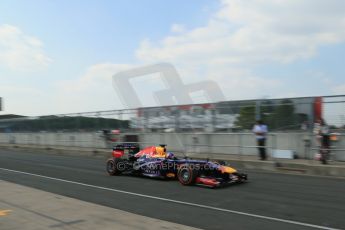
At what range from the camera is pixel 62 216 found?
7.97 metres

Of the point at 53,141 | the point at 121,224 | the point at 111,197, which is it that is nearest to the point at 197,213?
the point at 121,224

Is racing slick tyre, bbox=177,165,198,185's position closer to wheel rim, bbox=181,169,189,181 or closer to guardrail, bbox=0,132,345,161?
wheel rim, bbox=181,169,189,181

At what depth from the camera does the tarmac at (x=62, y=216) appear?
7230 mm

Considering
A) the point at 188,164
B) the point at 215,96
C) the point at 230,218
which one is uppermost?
the point at 215,96

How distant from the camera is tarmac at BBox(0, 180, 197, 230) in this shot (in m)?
7.23

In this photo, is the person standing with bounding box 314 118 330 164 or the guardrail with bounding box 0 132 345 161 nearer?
the person standing with bounding box 314 118 330 164

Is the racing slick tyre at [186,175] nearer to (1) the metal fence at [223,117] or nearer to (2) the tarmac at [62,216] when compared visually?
(2) the tarmac at [62,216]

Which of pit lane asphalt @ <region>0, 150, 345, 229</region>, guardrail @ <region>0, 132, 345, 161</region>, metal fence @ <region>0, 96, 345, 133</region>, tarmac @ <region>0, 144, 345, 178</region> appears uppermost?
metal fence @ <region>0, 96, 345, 133</region>

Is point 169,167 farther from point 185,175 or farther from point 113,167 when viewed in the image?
point 113,167

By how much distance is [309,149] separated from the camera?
16.9m

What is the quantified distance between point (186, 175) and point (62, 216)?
15.4 ft

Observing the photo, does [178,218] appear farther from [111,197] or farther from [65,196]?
[65,196]

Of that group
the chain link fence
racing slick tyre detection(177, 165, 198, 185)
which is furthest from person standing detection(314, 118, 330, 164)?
racing slick tyre detection(177, 165, 198, 185)

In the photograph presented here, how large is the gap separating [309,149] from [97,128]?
1566cm
